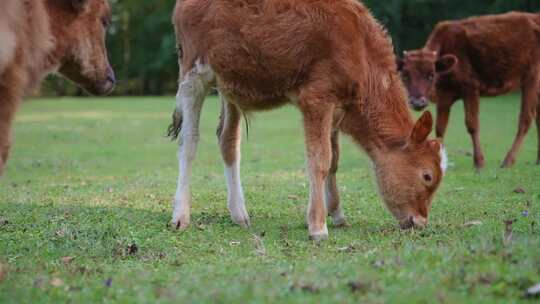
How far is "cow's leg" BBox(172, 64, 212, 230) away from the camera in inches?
293

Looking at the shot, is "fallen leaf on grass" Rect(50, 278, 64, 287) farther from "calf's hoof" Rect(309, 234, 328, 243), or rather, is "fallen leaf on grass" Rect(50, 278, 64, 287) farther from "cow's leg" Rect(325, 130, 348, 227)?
"cow's leg" Rect(325, 130, 348, 227)

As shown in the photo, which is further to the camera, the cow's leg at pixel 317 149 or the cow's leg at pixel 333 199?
the cow's leg at pixel 333 199

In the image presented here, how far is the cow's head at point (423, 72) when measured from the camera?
42.0ft

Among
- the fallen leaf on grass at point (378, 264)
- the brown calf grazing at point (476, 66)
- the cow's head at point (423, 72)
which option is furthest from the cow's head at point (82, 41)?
the brown calf grazing at point (476, 66)

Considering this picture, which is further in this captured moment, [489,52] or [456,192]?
[489,52]

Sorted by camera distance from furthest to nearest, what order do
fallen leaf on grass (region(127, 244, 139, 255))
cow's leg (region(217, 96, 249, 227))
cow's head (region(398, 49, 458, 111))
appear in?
1. cow's head (region(398, 49, 458, 111))
2. cow's leg (region(217, 96, 249, 227))
3. fallen leaf on grass (region(127, 244, 139, 255))

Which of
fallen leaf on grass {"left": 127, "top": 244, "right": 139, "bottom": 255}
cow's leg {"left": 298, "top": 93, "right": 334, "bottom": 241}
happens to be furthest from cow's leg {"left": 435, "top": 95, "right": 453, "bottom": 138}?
fallen leaf on grass {"left": 127, "top": 244, "right": 139, "bottom": 255}

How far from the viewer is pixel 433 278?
464 centimetres

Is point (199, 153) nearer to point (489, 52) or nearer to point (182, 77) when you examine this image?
point (489, 52)

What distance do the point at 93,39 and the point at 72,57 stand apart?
0.23 m

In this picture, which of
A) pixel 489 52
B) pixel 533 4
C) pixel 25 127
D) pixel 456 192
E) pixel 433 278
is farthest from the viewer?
pixel 533 4

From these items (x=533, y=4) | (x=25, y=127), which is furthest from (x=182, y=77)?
(x=533, y=4)

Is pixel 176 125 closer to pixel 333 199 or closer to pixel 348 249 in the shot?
pixel 333 199

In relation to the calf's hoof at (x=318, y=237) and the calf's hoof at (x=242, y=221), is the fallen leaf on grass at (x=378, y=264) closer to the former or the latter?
the calf's hoof at (x=318, y=237)
